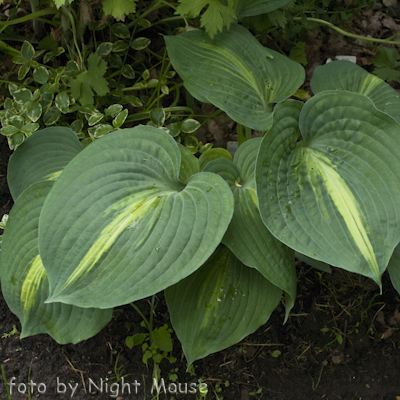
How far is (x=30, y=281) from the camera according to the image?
1032 millimetres

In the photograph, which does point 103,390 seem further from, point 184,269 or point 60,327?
point 184,269

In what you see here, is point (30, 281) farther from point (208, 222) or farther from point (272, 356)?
point (272, 356)

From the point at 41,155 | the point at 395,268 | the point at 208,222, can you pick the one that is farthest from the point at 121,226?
the point at 395,268

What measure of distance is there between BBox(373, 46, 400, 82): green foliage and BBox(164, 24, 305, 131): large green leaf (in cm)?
65

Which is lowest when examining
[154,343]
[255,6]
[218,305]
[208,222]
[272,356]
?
[272,356]

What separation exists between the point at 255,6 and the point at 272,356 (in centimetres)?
129

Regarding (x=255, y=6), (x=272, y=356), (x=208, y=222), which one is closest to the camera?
(x=208, y=222)

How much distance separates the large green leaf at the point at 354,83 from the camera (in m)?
1.32

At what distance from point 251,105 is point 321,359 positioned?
1004 mm

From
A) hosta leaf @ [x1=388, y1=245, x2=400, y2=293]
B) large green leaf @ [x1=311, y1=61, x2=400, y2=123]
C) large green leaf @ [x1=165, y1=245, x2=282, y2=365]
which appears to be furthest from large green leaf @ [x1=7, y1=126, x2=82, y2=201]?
hosta leaf @ [x1=388, y1=245, x2=400, y2=293]

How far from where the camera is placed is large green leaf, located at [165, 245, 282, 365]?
3.43ft

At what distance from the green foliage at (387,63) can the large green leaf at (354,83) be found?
41 centimetres

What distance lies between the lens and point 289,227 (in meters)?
0.89

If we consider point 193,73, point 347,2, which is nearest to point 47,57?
point 193,73
